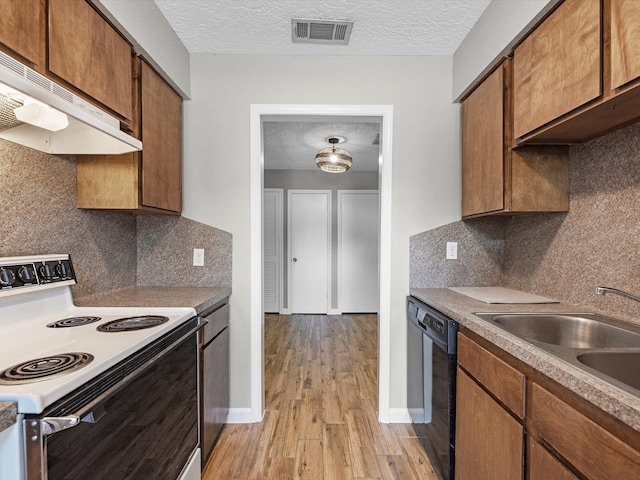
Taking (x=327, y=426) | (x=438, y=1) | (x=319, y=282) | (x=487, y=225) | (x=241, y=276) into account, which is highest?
(x=438, y=1)

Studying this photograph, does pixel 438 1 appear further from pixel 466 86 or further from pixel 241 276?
pixel 241 276

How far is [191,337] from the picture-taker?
145 centimetres

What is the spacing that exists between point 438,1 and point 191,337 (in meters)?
→ 2.03

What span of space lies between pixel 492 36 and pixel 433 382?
177 centimetres

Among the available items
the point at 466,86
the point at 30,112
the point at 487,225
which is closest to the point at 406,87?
the point at 466,86

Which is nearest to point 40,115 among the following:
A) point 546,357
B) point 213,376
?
point 213,376

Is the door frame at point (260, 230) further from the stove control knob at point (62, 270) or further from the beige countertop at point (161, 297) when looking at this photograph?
the stove control knob at point (62, 270)

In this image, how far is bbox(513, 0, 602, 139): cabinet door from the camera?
1.07m

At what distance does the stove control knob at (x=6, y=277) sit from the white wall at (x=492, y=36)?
2224 millimetres

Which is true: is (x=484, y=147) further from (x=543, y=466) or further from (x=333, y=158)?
(x=333, y=158)

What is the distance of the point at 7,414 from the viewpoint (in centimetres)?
63

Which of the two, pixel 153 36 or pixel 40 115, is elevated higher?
pixel 153 36

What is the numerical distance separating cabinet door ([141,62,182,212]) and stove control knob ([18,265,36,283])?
554mm

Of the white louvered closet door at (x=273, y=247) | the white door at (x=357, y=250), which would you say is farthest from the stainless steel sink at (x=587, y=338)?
the white louvered closet door at (x=273, y=247)
